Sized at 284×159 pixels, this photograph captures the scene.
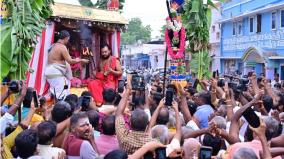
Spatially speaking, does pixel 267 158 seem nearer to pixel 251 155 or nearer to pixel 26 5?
pixel 251 155

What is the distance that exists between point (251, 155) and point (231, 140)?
0.84 m

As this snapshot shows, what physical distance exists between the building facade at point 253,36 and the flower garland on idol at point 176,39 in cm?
1238

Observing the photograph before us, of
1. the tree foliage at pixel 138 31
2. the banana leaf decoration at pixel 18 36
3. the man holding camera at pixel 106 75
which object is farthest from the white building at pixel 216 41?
the tree foliage at pixel 138 31

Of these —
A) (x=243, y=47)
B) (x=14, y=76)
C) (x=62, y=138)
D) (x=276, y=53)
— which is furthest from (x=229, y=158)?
(x=243, y=47)

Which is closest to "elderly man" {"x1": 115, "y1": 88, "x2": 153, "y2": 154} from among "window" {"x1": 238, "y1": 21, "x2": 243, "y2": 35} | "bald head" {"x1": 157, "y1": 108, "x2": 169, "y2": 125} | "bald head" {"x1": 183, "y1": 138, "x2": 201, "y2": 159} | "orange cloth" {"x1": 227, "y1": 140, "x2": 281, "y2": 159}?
"bald head" {"x1": 183, "y1": 138, "x2": 201, "y2": 159}

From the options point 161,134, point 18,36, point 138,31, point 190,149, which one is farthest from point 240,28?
point 138,31

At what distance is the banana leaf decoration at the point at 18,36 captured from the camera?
18.3 ft

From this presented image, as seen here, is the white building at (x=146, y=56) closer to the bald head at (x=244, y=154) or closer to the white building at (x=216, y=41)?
the white building at (x=216, y=41)

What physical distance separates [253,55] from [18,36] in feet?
60.5

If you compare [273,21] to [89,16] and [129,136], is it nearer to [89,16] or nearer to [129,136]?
[89,16]

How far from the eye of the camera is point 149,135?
348cm

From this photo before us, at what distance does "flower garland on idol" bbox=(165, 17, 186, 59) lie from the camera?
9.53 m

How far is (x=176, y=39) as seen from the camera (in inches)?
376

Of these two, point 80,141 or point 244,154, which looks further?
point 80,141
